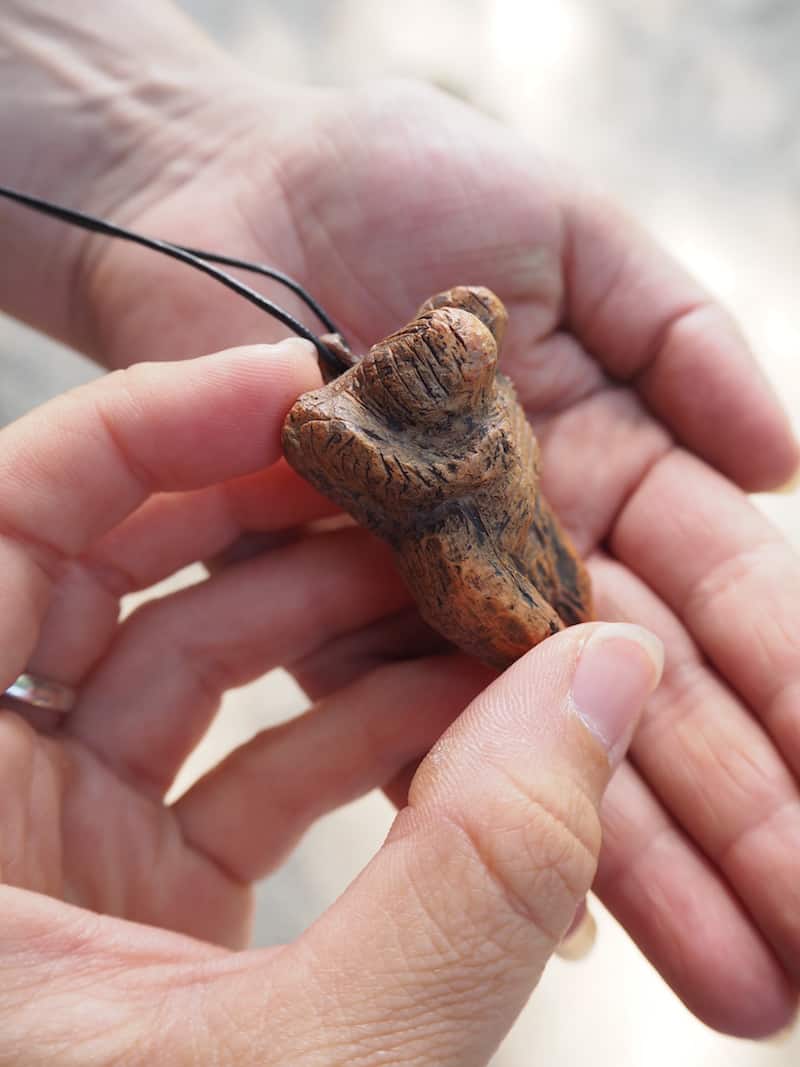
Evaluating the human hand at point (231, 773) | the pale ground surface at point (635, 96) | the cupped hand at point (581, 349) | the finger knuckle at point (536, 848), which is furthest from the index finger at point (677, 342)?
the finger knuckle at point (536, 848)

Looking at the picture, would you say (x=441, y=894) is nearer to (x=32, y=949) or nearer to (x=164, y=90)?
(x=32, y=949)

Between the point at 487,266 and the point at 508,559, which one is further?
the point at 487,266

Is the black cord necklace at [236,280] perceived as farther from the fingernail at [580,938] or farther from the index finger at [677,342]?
the fingernail at [580,938]

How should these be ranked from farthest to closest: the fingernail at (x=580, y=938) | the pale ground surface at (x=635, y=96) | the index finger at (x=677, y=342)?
the pale ground surface at (x=635, y=96) → the index finger at (x=677, y=342) → the fingernail at (x=580, y=938)

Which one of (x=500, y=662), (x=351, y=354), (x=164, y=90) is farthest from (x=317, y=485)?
(x=164, y=90)

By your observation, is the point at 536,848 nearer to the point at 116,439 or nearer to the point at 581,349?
the point at 116,439
